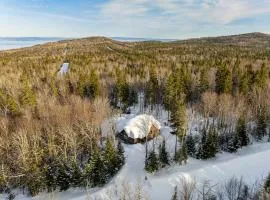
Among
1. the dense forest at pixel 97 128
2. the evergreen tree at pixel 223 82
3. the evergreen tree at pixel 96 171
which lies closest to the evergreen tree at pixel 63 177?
the dense forest at pixel 97 128

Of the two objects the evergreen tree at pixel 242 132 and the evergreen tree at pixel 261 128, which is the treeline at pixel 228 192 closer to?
the evergreen tree at pixel 242 132

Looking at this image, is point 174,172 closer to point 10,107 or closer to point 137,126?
point 137,126

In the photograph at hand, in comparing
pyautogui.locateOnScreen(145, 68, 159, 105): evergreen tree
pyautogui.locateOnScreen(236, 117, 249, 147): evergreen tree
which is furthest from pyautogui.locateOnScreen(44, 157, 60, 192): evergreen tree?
pyautogui.locateOnScreen(145, 68, 159, 105): evergreen tree

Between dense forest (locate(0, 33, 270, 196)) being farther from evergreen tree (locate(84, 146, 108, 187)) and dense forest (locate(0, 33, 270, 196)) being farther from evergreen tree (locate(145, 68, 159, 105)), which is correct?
evergreen tree (locate(145, 68, 159, 105))

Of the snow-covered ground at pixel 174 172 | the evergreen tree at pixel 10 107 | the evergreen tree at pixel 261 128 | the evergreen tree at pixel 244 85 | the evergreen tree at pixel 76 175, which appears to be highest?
the evergreen tree at pixel 244 85

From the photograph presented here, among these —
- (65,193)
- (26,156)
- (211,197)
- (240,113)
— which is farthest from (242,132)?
(26,156)

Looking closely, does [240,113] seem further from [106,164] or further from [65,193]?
[65,193]
